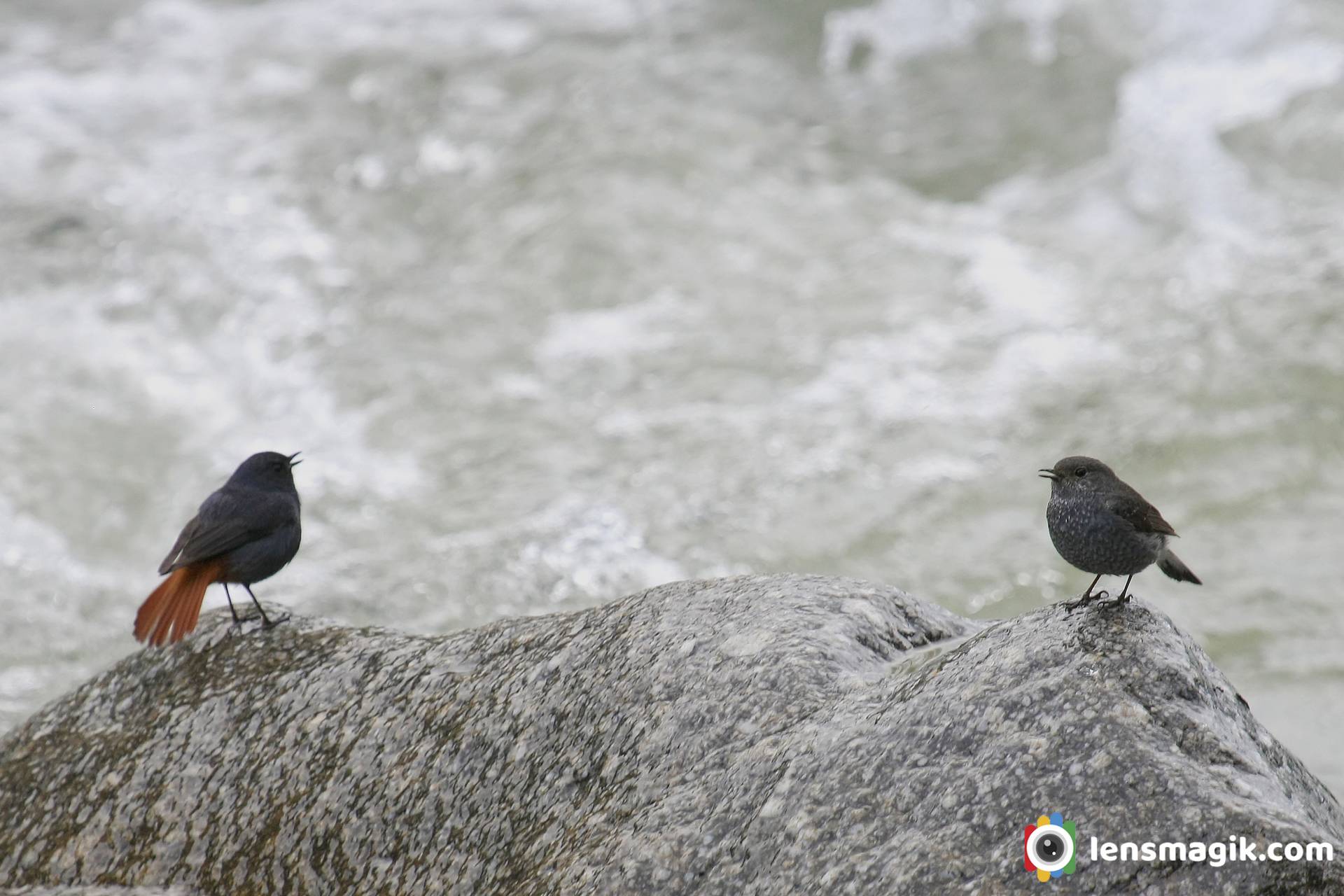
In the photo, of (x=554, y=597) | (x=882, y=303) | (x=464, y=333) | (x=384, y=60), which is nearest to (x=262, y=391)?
(x=464, y=333)

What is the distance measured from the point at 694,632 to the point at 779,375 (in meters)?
6.41

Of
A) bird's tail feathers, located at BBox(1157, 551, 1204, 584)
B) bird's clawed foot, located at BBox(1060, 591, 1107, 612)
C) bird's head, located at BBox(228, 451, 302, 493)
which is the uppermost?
bird's head, located at BBox(228, 451, 302, 493)

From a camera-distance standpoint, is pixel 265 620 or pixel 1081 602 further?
pixel 265 620

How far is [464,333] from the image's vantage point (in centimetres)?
1066

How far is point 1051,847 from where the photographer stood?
9.48ft

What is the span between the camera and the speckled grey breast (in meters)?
3.51

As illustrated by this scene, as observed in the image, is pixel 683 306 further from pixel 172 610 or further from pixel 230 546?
pixel 172 610

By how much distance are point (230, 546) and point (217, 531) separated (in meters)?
0.07

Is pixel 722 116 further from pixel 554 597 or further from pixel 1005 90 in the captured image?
pixel 554 597

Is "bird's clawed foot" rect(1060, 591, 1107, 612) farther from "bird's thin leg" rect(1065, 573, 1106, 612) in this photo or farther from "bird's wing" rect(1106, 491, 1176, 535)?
"bird's wing" rect(1106, 491, 1176, 535)

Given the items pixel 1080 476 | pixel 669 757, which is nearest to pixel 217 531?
pixel 669 757

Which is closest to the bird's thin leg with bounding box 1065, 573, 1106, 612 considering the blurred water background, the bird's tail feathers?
the bird's tail feathers

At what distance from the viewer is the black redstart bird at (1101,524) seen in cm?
351

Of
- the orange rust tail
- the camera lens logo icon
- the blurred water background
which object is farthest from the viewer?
the blurred water background
